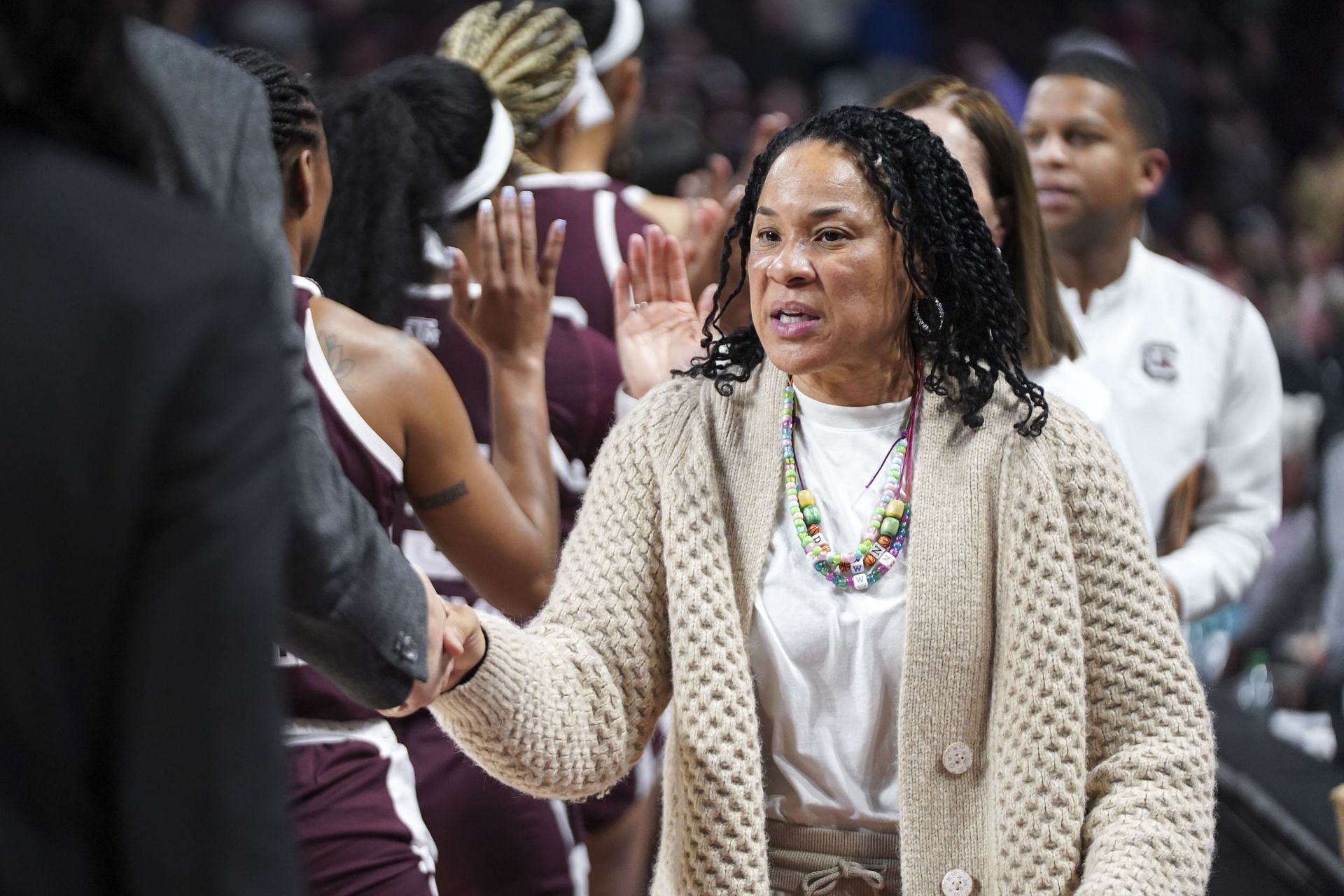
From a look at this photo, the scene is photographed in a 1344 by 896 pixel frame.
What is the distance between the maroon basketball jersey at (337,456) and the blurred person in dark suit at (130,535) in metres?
1.27

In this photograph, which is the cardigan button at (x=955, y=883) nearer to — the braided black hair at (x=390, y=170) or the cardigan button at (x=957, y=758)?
the cardigan button at (x=957, y=758)

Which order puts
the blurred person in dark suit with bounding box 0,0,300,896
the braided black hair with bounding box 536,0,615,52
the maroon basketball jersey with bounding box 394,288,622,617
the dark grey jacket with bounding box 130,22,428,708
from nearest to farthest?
the blurred person in dark suit with bounding box 0,0,300,896 → the dark grey jacket with bounding box 130,22,428,708 → the maroon basketball jersey with bounding box 394,288,622,617 → the braided black hair with bounding box 536,0,615,52

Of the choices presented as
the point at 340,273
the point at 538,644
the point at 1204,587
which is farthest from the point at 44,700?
the point at 1204,587

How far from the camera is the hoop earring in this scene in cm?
221

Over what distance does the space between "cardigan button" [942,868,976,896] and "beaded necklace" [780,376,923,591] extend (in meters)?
0.37

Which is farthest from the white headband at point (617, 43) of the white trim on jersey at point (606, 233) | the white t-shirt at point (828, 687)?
the white t-shirt at point (828, 687)

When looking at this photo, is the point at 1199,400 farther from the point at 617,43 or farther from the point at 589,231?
the point at 617,43

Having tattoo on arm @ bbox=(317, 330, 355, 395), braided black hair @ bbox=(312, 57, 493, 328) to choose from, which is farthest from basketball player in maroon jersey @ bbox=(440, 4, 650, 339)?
tattoo on arm @ bbox=(317, 330, 355, 395)

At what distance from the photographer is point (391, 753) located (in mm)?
2412

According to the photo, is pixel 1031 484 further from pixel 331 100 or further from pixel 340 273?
pixel 331 100

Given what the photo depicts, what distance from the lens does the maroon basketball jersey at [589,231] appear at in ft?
12.0

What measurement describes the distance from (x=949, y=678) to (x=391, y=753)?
33.8 inches

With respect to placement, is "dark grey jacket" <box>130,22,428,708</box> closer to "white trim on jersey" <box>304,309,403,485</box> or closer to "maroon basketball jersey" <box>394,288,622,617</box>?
"white trim on jersey" <box>304,309,403,485</box>

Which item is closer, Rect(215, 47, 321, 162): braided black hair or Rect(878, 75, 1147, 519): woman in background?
Rect(215, 47, 321, 162): braided black hair
